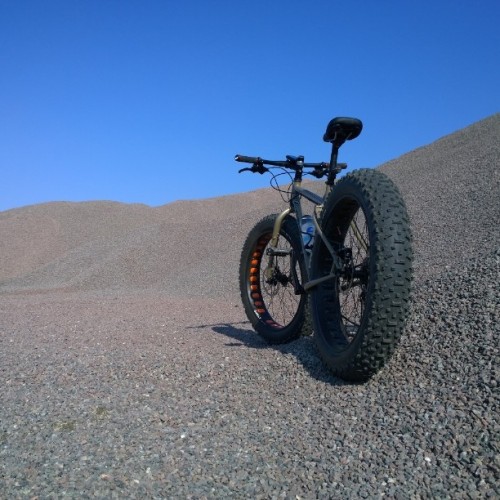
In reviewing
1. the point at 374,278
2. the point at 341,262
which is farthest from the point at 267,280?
the point at 374,278

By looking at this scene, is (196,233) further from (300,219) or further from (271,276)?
(300,219)

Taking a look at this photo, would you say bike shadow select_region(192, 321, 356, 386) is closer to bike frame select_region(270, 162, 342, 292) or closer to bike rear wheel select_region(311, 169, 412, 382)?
bike rear wheel select_region(311, 169, 412, 382)

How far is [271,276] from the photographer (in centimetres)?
609

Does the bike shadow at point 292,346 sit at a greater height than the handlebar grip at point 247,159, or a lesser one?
lesser

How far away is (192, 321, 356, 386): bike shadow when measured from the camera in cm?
423

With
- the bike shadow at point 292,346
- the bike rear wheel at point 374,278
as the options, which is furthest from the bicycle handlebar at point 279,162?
the bike shadow at point 292,346

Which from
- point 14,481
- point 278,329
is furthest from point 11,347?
Result: point 14,481

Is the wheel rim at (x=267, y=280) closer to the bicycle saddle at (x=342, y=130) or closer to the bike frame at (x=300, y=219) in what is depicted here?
the bike frame at (x=300, y=219)

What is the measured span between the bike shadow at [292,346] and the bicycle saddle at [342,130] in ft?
6.19

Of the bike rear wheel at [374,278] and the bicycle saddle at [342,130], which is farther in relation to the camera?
the bicycle saddle at [342,130]

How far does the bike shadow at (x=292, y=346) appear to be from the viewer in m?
4.23

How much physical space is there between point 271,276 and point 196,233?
49.7 feet

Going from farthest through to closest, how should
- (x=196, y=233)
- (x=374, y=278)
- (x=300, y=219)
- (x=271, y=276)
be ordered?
(x=196, y=233), (x=271, y=276), (x=300, y=219), (x=374, y=278)

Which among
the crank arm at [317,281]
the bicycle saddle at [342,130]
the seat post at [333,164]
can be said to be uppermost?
the bicycle saddle at [342,130]
